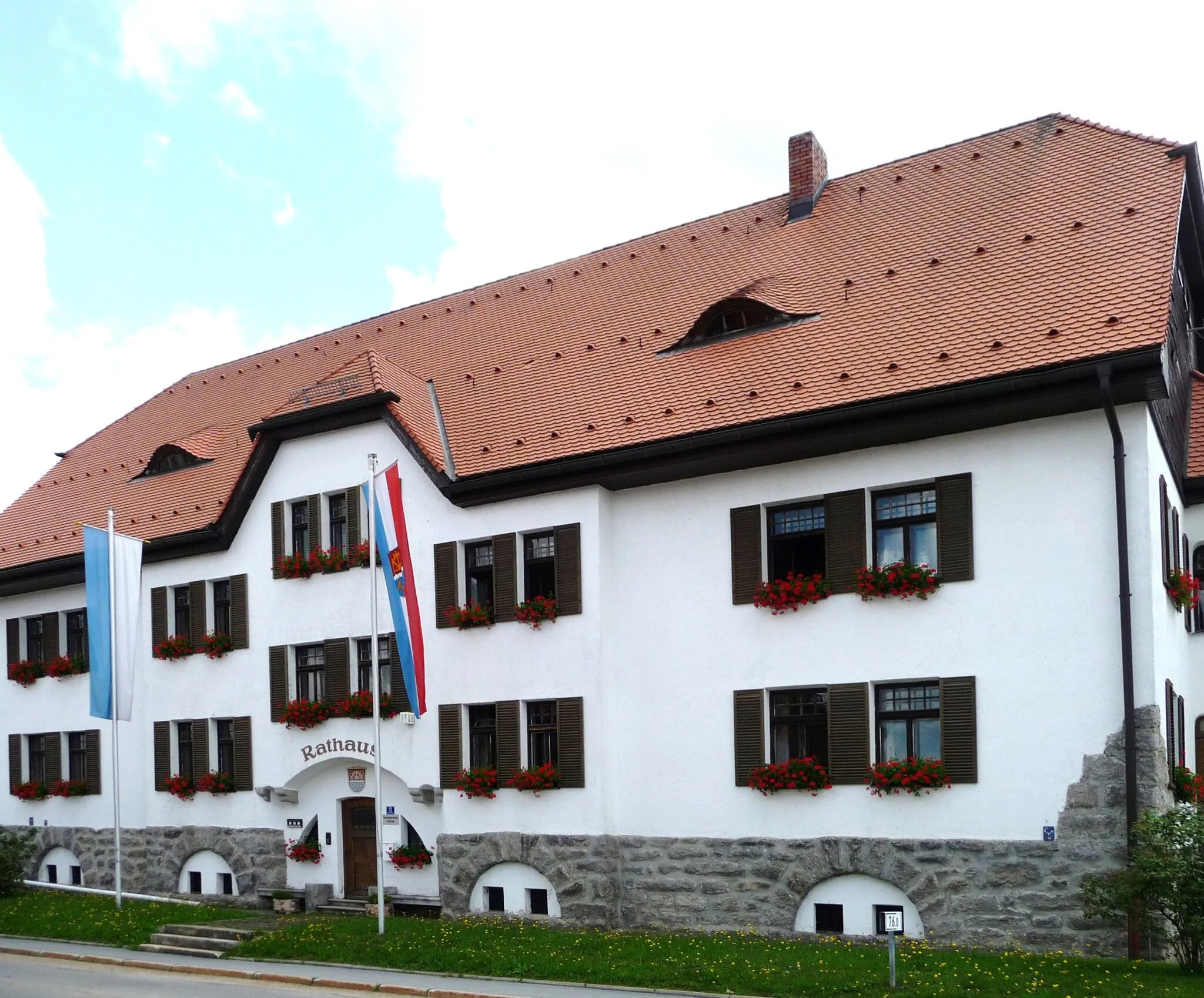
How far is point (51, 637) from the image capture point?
98.7 ft

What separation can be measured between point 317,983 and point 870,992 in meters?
7.16

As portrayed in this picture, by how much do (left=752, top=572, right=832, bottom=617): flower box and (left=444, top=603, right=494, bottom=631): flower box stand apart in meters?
4.80

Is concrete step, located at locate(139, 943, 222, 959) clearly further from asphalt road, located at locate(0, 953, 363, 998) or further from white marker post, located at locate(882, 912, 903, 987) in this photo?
white marker post, located at locate(882, 912, 903, 987)

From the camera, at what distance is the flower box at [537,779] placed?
20.9 m

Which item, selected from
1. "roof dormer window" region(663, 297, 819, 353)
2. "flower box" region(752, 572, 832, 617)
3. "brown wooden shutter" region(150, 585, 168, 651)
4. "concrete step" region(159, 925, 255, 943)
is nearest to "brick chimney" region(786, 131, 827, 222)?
"roof dormer window" region(663, 297, 819, 353)

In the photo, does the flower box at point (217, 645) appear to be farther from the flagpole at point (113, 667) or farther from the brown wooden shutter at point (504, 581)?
the brown wooden shutter at point (504, 581)

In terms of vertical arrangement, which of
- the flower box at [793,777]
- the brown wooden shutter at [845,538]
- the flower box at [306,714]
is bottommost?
the flower box at [793,777]

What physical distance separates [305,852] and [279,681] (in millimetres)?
3151

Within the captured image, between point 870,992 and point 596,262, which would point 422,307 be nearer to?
point 596,262

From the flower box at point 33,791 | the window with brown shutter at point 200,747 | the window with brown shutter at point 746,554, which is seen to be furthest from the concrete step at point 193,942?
the flower box at point 33,791

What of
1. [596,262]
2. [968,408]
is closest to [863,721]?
[968,408]

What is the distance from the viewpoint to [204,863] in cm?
2639

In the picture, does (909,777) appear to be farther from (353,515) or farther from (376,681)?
(353,515)

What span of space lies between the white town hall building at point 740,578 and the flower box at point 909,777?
0.13 m
